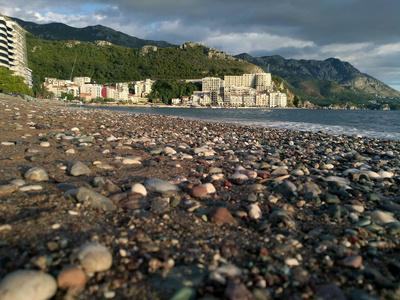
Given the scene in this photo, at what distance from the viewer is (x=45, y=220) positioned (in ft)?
6.03

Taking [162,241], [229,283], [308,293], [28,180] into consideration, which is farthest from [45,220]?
[308,293]

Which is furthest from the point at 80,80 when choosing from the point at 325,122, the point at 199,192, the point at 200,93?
the point at 199,192

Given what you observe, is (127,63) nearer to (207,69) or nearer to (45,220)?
(207,69)

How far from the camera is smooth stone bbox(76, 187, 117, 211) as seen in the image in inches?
85.8

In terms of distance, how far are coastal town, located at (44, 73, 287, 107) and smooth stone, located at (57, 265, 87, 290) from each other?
101 meters

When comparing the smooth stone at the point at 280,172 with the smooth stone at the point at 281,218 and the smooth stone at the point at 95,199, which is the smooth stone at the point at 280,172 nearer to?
the smooth stone at the point at 281,218

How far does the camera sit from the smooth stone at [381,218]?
2275 mm

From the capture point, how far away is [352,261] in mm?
1623

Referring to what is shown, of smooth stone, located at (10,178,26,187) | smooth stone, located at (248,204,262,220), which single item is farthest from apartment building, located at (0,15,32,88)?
smooth stone, located at (248,204,262,220)

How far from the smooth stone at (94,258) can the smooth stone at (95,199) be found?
2.31 ft

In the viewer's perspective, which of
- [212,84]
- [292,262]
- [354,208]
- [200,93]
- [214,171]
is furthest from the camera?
[212,84]

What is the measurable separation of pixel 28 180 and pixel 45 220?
1.09 metres

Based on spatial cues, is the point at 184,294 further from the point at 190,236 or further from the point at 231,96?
the point at 231,96

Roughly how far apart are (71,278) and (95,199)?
40.4 inches
